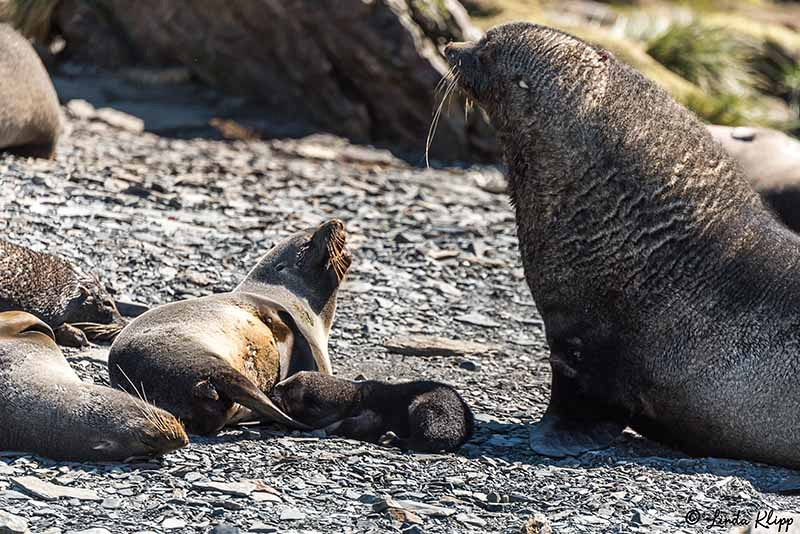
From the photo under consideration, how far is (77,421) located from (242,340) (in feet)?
3.67

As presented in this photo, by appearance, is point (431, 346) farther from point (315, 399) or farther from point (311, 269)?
point (315, 399)

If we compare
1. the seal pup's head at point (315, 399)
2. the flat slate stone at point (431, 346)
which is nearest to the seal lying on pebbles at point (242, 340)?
the seal pup's head at point (315, 399)

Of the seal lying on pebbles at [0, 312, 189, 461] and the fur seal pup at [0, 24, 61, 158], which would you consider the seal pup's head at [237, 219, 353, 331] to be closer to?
the seal lying on pebbles at [0, 312, 189, 461]

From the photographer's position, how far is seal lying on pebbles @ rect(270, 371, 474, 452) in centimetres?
556

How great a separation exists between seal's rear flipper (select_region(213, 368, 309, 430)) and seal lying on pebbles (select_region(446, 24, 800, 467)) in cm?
123

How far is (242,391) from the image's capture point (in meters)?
5.32

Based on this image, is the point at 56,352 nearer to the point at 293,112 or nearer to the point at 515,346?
the point at 515,346

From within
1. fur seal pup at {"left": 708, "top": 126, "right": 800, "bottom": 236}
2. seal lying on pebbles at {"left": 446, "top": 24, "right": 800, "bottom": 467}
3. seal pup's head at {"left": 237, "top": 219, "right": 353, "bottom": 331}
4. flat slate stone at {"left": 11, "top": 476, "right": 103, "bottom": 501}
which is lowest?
flat slate stone at {"left": 11, "top": 476, "right": 103, "bottom": 501}

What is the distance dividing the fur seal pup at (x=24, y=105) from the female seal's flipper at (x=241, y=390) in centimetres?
518

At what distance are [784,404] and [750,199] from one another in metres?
0.98

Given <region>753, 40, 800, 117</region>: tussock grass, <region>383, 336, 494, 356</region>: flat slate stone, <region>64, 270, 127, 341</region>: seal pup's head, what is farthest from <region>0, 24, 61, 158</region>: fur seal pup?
<region>753, 40, 800, 117</region>: tussock grass

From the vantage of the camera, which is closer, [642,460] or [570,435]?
[642,460]

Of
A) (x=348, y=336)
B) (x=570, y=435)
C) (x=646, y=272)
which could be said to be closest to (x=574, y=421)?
(x=570, y=435)

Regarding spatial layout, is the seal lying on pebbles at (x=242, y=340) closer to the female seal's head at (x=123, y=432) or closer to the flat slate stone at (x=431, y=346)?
the female seal's head at (x=123, y=432)
